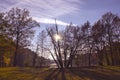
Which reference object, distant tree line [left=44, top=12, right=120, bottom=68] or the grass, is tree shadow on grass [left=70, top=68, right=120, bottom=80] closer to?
the grass

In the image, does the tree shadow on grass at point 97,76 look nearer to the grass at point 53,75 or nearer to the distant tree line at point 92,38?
the grass at point 53,75

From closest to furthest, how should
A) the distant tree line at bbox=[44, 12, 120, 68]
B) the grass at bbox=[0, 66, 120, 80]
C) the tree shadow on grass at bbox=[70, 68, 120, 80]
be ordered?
the grass at bbox=[0, 66, 120, 80]
the tree shadow on grass at bbox=[70, 68, 120, 80]
the distant tree line at bbox=[44, 12, 120, 68]

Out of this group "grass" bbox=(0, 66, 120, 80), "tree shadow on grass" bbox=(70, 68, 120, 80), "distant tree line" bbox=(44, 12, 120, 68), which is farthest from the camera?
"distant tree line" bbox=(44, 12, 120, 68)

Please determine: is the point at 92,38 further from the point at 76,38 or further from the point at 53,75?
the point at 53,75

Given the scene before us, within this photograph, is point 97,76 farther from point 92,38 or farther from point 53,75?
point 92,38

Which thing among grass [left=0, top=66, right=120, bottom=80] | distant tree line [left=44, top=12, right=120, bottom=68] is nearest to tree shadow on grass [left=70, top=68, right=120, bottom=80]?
grass [left=0, top=66, right=120, bottom=80]

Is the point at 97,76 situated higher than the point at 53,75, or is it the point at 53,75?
the point at 53,75

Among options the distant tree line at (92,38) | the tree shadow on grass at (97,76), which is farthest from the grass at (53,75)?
the distant tree line at (92,38)

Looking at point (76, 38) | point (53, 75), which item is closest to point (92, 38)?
→ point (76, 38)

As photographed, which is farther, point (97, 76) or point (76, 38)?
point (76, 38)

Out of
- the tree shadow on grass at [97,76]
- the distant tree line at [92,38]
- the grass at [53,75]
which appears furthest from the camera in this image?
the distant tree line at [92,38]

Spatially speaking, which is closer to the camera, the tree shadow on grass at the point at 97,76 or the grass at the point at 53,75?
the grass at the point at 53,75

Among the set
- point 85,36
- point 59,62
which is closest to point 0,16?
point 59,62

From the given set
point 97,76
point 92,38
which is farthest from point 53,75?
point 92,38
